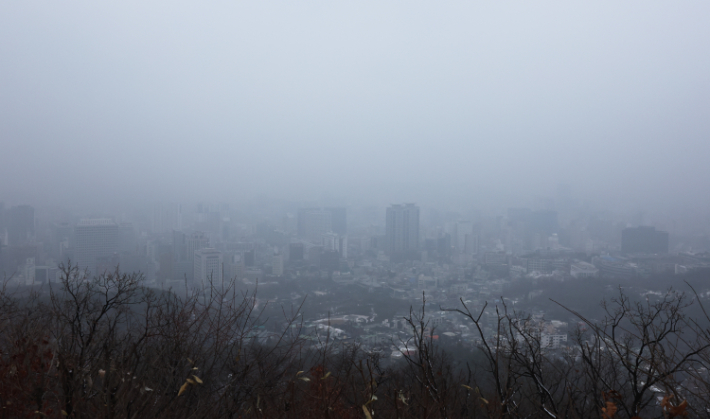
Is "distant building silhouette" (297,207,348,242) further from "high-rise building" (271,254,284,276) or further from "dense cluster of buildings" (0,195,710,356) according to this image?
"high-rise building" (271,254,284,276)

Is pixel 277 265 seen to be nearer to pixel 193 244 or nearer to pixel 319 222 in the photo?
pixel 193 244

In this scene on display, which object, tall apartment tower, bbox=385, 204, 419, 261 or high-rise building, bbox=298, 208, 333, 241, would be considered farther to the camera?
high-rise building, bbox=298, 208, 333, 241

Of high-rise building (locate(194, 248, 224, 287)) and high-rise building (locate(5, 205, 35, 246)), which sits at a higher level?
high-rise building (locate(5, 205, 35, 246))

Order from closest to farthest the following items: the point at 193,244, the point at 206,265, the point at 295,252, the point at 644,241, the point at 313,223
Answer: the point at 206,265 < the point at 193,244 < the point at 644,241 < the point at 295,252 < the point at 313,223

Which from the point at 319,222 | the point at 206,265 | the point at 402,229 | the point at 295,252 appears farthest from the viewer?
the point at 319,222

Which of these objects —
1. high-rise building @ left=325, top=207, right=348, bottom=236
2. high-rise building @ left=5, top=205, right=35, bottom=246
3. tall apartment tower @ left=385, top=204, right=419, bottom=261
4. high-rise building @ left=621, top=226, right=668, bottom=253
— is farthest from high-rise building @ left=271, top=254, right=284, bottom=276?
high-rise building @ left=621, top=226, right=668, bottom=253

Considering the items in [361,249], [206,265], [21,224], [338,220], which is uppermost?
[21,224]

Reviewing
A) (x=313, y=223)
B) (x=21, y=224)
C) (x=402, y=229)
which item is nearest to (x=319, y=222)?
(x=313, y=223)
